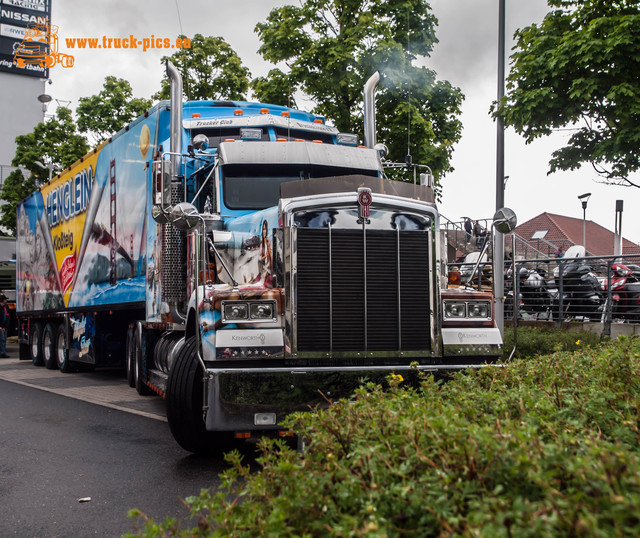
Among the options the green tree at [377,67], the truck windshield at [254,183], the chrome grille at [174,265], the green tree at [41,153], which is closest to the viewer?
the truck windshield at [254,183]

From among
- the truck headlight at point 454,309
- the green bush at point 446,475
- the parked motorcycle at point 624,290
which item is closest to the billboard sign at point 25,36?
the parked motorcycle at point 624,290

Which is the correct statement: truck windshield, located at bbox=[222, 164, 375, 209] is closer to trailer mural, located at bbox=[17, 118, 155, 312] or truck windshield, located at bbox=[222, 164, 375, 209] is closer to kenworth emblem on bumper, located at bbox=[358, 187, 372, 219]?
kenworth emblem on bumper, located at bbox=[358, 187, 372, 219]

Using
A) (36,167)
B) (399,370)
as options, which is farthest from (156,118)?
(36,167)

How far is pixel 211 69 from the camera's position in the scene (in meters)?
31.3

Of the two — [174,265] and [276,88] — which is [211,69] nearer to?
[276,88]

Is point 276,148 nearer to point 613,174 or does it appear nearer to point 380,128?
point 613,174

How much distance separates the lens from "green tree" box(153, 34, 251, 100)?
30.8m

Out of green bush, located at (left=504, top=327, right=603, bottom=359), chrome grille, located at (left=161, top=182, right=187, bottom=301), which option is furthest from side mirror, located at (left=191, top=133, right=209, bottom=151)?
green bush, located at (left=504, top=327, right=603, bottom=359)

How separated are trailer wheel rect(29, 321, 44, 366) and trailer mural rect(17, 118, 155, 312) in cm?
49

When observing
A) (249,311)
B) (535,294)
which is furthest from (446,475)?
(535,294)

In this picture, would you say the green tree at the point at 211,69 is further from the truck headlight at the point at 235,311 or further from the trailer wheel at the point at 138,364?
the truck headlight at the point at 235,311

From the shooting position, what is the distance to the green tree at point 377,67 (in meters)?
22.1

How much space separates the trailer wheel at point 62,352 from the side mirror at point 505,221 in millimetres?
11272

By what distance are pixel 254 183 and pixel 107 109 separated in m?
30.4
